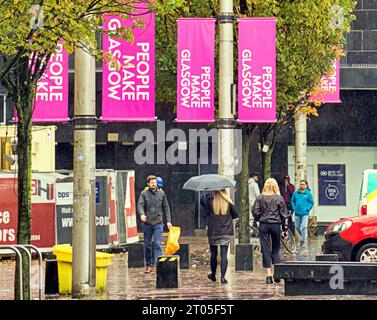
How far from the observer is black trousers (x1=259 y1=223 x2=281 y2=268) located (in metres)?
20.8

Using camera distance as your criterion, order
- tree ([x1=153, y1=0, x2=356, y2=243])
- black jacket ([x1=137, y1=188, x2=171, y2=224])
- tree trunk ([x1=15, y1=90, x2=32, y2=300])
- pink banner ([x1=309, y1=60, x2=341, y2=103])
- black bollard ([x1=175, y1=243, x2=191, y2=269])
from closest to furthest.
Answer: tree trunk ([x1=15, y1=90, x2=32, y2=300]) < black jacket ([x1=137, y1=188, x2=171, y2=224]) < black bollard ([x1=175, y1=243, x2=191, y2=269]) < tree ([x1=153, y1=0, x2=356, y2=243]) < pink banner ([x1=309, y1=60, x2=341, y2=103])

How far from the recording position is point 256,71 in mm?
24891

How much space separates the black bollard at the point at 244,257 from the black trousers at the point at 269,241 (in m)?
2.01

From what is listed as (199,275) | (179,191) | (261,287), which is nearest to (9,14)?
(261,287)

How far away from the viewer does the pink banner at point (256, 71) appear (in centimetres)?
2461

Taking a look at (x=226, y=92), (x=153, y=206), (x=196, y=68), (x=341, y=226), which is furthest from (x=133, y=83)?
(x=341, y=226)

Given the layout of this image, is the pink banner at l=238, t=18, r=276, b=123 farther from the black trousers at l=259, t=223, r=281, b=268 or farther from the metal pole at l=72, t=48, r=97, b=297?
the metal pole at l=72, t=48, r=97, b=297

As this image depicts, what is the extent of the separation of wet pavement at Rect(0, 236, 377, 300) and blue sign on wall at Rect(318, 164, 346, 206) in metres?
13.7

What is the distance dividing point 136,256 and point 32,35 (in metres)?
9.19

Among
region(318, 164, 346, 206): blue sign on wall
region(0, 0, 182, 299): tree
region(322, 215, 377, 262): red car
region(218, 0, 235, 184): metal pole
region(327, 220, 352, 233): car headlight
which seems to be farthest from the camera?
region(318, 164, 346, 206): blue sign on wall

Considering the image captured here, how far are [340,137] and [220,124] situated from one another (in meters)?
14.6

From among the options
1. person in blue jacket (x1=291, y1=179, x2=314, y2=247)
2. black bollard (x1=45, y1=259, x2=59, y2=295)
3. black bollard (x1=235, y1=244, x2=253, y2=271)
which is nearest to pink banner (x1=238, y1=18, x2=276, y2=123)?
black bollard (x1=235, y1=244, x2=253, y2=271)

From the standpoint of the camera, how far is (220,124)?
25406mm

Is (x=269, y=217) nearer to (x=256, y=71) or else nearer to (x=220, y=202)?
(x=220, y=202)
